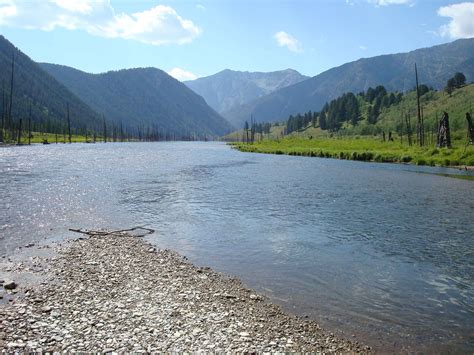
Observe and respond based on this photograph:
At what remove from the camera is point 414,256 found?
18188 mm

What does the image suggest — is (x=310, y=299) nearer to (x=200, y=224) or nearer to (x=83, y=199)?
(x=200, y=224)

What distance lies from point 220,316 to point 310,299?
12.0 feet

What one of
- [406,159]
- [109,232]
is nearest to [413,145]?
[406,159]

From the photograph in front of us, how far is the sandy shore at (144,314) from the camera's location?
9359 mm

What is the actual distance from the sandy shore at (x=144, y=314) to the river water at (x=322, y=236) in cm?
140

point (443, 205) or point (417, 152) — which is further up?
point (417, 152)

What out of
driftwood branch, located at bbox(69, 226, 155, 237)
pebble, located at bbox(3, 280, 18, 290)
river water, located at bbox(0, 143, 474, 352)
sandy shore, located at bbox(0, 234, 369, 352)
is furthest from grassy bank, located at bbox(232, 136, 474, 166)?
pebble, located at bbox(3, 280, 18, 290)

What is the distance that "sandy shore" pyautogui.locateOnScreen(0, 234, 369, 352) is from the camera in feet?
30.7

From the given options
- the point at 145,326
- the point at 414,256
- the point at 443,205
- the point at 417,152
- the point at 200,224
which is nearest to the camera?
the point at 145,326

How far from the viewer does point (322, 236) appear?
2191 centimetres

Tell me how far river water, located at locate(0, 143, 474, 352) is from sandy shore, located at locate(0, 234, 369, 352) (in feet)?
4.58

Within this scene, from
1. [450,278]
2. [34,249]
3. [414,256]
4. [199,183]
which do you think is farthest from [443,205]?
[34,249]

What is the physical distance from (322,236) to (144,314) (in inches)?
530

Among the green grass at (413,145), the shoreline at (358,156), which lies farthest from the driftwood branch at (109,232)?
the green grass at (413,145)
